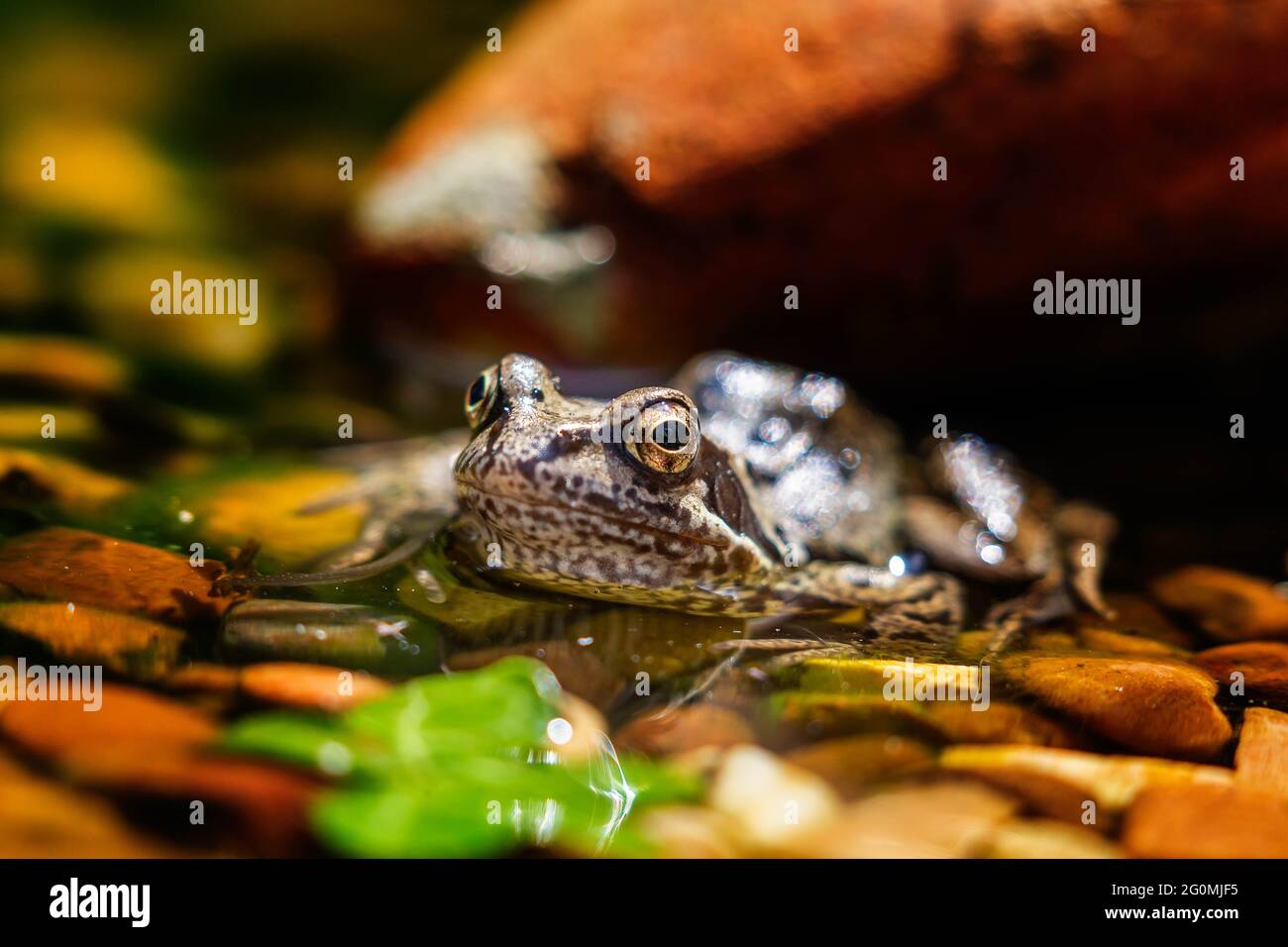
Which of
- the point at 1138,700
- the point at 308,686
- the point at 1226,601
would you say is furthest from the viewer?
the point at 1226,601

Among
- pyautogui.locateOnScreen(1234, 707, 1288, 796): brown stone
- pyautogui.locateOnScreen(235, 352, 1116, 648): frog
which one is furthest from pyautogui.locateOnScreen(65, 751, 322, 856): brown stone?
pyautogui.locateOnScreen(1234, 707, 1288, 796): brown stone

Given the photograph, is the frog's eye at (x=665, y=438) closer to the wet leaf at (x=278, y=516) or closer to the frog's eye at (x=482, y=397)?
the frog's eye at (x=482, y=397)

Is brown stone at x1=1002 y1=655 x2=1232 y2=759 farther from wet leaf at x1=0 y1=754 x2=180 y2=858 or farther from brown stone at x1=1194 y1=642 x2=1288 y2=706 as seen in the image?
wet leaf at x1=0 y1=754 x2=180 y2=858

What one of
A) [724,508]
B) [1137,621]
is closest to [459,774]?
[724,508]

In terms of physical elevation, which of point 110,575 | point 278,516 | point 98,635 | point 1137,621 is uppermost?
point 278,516

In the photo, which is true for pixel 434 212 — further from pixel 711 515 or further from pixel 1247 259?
pixel 1247 259

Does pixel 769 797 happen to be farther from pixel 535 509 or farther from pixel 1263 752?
pixel 1263 752
